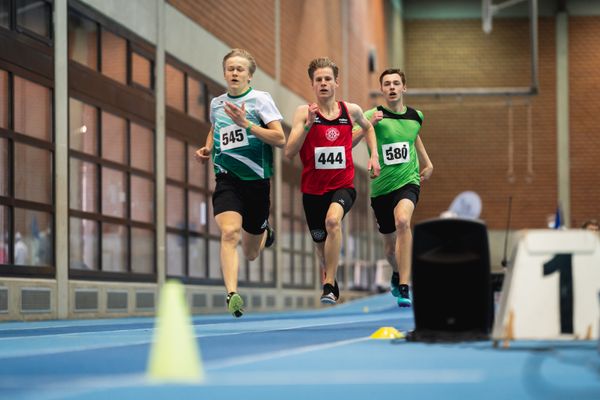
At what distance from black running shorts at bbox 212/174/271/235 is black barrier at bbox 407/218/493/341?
10.5 feet

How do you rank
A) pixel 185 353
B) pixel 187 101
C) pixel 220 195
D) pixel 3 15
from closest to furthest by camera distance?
pixel 185 353 < pixel 220 195 < pixel 3 15 < pixel 187 101

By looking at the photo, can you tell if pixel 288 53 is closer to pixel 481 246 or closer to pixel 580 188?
pixel 580 188

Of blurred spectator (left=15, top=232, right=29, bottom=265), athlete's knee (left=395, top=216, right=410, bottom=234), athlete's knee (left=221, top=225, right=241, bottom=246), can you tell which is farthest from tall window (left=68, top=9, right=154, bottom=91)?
athlete's knee (left=221, top=225, right=241, bottom=246)

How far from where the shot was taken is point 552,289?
5.46m

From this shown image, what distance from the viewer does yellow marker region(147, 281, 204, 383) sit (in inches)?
159

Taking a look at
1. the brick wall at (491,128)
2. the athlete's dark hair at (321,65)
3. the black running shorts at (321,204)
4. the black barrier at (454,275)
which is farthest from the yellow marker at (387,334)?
the brick wall at (491,128)

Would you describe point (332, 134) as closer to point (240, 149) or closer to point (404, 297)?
point (240, 149)

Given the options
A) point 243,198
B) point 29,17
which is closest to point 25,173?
point 29,17

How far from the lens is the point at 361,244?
30.3 meters

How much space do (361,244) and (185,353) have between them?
26.2 metres

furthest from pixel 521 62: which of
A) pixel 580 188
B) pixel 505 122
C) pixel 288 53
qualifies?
pixel 288 53

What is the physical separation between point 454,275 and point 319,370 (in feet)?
4.40

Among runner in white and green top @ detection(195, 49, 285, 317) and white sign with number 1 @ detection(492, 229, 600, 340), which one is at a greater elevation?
runner in white and green top @ detection(195, 49, 285, 317)

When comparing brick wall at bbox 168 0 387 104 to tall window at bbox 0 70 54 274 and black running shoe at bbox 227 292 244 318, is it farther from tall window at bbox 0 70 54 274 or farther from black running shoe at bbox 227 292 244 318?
black running shoe at bbox 227 292 244 318
